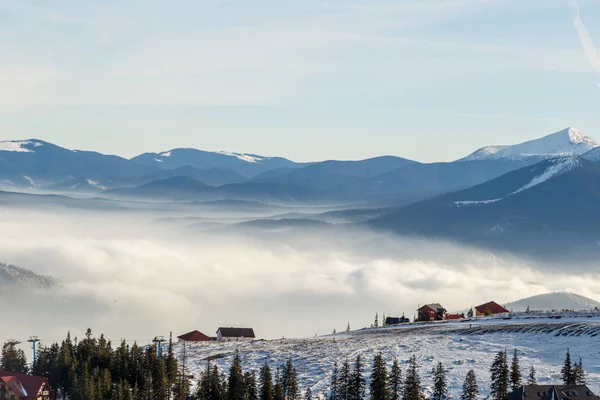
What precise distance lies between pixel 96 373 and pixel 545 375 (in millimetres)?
80332

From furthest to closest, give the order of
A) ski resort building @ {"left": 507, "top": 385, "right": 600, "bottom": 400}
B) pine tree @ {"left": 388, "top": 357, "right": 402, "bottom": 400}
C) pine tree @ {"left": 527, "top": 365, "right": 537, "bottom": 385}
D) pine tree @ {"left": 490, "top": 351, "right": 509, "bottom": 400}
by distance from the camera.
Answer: pine tree @ {"left": 527, "top": 365, "right": 537, "bottom": 385}, pine tree @ {"left": 490, "top": 351, "right": 509, "bottom": 400}, pine tree @ {"left": 388, "top": 357, "right": 402, "bottom": 400}, ski resort building @ {"left": 507, "top": 385, "right": 600, "bottom": 400}

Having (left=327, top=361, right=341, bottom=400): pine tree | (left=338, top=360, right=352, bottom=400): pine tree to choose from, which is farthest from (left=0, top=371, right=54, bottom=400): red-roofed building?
(left=338, top=360, right=352, bottom=400): pine tree

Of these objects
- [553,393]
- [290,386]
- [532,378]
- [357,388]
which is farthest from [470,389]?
[290,386]

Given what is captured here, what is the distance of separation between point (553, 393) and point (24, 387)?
91.3 meters

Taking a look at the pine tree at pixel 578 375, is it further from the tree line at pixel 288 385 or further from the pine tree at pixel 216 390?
the pine tree at pixel 216 390

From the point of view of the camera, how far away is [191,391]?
198m

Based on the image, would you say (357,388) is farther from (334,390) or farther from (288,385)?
(288,385)

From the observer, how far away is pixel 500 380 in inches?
7136

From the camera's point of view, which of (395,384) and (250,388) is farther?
(395,384)

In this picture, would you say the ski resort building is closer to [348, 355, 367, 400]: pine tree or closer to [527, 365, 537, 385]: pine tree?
[527, 365, 537, 385]: pine tree

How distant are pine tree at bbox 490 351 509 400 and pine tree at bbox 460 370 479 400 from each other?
308 centimetres

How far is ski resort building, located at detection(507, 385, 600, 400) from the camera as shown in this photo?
551 ft

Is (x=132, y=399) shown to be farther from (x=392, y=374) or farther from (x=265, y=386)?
(x=392, y=374)

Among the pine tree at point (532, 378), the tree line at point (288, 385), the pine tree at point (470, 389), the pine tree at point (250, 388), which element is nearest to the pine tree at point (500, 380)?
the tree line at point (288, 385)
